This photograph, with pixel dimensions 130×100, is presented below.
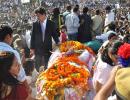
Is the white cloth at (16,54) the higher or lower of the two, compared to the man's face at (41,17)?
higher

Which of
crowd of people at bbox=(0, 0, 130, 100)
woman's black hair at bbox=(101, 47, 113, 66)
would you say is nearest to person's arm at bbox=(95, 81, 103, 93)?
crowd of people at bbox=(0, 0, 130, 100)

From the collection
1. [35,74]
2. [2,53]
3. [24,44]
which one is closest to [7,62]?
[2,53]

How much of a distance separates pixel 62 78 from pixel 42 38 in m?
3.56

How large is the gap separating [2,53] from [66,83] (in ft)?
6.17

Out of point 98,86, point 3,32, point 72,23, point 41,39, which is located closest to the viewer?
point 3,32

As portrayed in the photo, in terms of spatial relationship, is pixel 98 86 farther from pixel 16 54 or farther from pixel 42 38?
pixel 42 38

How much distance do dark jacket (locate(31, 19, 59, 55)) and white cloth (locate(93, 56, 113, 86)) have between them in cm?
304

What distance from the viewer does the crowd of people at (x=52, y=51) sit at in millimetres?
3467

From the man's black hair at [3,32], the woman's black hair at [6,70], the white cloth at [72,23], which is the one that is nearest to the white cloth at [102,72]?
the man's black hair at [3,32]

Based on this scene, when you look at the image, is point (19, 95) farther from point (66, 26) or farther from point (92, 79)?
point (66, 26)

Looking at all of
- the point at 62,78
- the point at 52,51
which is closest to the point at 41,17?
the point at 52,51

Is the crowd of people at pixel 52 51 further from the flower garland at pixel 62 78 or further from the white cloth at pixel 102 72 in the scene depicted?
the flower garland at pixel 62 78

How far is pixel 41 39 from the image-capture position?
31.3 ft

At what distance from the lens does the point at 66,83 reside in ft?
19.4
